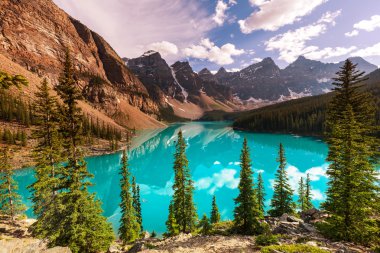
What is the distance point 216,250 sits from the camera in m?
14.0

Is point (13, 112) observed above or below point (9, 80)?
above

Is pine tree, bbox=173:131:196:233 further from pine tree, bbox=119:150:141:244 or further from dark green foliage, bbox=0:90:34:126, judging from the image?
dark green foliage, bbox=0:90:34:126

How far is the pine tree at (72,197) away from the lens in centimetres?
1634

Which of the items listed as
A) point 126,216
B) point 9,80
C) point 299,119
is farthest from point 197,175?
point 299,119

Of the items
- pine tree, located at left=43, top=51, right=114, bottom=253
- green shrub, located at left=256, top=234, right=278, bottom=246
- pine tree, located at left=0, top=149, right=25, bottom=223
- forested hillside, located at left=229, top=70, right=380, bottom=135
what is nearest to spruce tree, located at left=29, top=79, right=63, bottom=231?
pine tree, located at left=43, top=51, right=114, bottom=253

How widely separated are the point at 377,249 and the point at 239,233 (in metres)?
11.8

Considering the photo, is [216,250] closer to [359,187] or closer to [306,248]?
[306,248]

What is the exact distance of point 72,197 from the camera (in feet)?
55.4

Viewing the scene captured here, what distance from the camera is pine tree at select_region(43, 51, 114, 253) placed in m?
16.3

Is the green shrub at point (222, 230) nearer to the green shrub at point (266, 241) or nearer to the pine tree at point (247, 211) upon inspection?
the pine tree at point (247, 211)

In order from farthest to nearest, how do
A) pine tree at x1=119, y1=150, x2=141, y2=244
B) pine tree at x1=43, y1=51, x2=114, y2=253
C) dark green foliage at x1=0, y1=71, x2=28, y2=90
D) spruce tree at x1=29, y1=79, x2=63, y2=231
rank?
pine tree at x1=119, y1=150, x2=141, y2=244 < spruce tree at x1=29, y1=79, x2=63, y2=231 < pine tree at x1=43, y1=51, x2=114, y2=253 < dark green foliage at x1=0, y1=71, x2=28, y2=90

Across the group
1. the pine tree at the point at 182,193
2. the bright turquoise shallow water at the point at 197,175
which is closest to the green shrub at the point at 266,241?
the pine tree at the point at 182,193

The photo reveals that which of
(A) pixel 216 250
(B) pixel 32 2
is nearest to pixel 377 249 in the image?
(A) pixel 216 250

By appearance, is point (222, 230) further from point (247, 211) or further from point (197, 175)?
point (197, 175)
